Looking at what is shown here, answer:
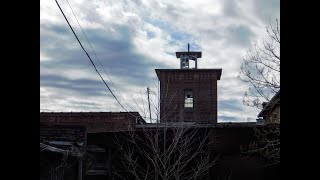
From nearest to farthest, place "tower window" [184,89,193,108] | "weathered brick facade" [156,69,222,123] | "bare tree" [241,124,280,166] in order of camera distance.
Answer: "bare tree" [241,124,280,166], "weathered brick facade" [156,69,222,123], "tower window" [184,89,193,108]

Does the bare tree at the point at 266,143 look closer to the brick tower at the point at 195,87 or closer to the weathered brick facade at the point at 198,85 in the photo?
the weathered brick facade at the point at 198,85

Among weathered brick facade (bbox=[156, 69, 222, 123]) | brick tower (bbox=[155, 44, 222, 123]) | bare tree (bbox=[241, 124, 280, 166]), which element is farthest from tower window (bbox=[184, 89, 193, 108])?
bare tree (bbox=[241, 124, 280, 166])

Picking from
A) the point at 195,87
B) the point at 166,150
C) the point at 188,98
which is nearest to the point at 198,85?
the point at 195,87

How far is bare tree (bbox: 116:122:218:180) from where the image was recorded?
50.8 feet

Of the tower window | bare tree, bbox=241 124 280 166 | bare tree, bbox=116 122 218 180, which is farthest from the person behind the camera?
the tower window

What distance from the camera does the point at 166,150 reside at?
1569cm

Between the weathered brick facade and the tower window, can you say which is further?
the tower window

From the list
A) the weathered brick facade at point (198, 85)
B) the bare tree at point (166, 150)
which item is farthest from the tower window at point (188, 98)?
the bare tree at point (166, 150)

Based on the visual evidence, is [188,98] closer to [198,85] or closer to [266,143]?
[198,85]

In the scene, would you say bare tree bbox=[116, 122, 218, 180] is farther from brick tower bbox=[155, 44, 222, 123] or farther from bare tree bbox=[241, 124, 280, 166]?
brick tower bbox=[155, 44, 222, 123]

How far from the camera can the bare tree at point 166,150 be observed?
610 inches

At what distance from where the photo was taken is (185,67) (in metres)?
41.7
